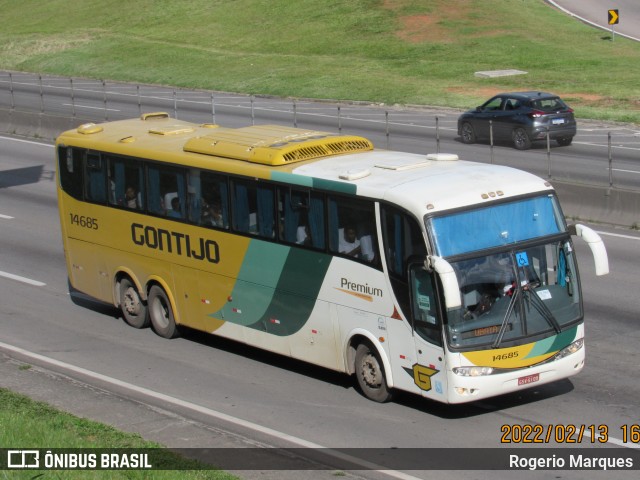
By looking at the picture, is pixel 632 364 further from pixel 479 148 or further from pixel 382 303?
pixel 479 148

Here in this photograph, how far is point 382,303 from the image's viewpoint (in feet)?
43.9

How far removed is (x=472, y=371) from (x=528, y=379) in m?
0.78

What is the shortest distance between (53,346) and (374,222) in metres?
6.14

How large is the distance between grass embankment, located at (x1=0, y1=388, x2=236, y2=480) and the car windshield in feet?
80.1

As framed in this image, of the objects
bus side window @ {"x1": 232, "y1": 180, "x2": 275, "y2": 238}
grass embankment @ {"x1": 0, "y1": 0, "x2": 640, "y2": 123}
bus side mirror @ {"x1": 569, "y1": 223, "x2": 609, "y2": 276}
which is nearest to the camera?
bus side mirror @ {"x1": 569, "y1": 223, "x2": 609, "y2": 276}

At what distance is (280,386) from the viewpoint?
14.8 meters

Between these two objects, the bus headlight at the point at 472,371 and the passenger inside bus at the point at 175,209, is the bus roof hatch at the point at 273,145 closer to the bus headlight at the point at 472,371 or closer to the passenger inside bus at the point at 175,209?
the passenger inside bus at the point at 175,209

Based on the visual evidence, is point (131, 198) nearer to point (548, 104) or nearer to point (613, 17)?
point (548, 104)

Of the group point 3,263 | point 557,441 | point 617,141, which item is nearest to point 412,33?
point 617,141

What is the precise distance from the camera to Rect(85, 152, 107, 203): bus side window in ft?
59.3

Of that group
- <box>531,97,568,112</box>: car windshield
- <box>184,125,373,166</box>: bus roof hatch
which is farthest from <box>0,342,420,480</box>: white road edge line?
<box>531,97,568,112</box>: car windshield

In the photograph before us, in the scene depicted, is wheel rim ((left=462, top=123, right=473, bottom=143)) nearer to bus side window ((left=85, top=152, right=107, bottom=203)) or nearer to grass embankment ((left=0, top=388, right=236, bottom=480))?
bus side window ((left=85, top=152, right=107, bottom=203))

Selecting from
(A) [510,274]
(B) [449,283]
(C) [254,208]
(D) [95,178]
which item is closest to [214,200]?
(C) [254,208]

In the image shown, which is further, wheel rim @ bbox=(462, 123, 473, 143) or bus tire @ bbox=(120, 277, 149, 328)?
wheel rim @ bbox=(462, 123, 473, 143)
